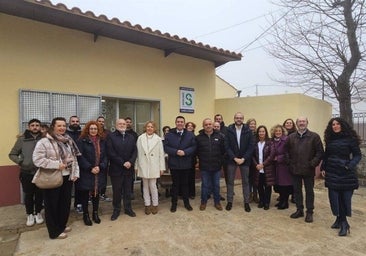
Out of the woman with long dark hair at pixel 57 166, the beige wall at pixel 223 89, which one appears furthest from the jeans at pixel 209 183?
the beige wall at pixel 223 89

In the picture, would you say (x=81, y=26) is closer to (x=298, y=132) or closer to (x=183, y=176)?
(x=183, y=176)

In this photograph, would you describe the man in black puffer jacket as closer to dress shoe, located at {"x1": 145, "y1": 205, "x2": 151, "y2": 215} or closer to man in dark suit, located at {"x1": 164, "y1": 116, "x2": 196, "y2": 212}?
man in dark suit, located at {"x1": 164, "y1": 116, "x2": 196, "y2": 212}

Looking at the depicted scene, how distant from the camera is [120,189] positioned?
5.45 meters

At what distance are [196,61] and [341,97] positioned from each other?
4.01 metres

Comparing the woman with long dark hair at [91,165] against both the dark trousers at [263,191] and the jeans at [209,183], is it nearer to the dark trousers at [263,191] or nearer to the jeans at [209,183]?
the jeans at [209,183]

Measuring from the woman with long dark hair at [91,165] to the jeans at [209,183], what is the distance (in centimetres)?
182

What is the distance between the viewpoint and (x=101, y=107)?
7113 millimetres

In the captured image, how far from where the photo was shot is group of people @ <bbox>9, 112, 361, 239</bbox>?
4.63 m

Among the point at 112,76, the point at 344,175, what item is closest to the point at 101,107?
the point at 112,76

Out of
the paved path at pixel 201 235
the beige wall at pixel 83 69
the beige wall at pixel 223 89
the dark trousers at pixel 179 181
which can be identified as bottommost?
the paved path at pixel 201 235

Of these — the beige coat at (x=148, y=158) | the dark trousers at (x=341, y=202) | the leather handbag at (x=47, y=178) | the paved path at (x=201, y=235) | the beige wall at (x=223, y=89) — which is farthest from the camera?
the beige wall at (x=223, y=89)

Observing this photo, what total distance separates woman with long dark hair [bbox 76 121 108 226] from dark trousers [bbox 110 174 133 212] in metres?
0.24

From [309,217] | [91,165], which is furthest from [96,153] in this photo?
[309,217]

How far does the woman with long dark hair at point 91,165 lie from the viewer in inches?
198
